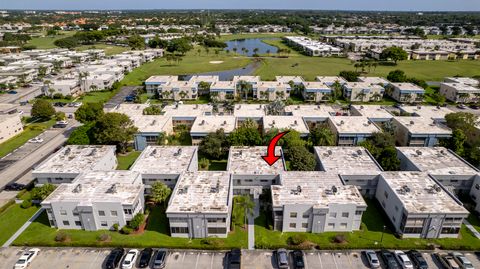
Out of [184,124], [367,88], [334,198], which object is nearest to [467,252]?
[334,198]

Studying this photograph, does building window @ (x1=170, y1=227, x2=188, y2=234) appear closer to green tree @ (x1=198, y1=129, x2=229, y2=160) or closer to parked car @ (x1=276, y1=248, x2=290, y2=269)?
parked car @ (x1=276, y1=248, x2=290, y2=269)

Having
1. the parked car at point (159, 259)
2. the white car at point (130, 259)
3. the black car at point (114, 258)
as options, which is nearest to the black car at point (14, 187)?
the black car at point (114, 258)

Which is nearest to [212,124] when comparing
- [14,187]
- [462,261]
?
[14,187]

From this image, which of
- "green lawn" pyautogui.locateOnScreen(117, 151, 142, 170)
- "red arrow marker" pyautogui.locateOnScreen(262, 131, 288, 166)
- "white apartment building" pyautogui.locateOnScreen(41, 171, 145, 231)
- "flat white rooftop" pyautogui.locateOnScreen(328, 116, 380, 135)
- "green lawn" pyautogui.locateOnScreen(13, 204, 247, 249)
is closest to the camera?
"green lawn" pyautogui.locateOnScreen(13, 204, 247, 249)

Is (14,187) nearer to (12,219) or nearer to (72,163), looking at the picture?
(12,219)

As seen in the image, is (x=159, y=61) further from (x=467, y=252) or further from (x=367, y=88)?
(x=467, y=252)

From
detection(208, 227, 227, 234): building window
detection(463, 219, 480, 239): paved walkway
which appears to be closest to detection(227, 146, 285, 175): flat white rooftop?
detection(208, 227, 227, 234): building window
